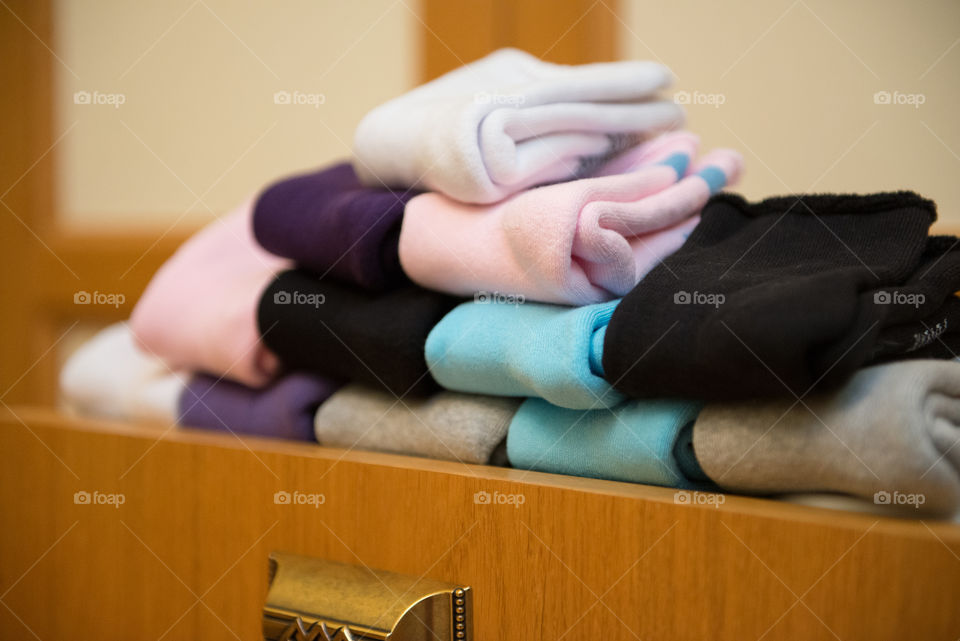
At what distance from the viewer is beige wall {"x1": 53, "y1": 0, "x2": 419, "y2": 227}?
1.01 m

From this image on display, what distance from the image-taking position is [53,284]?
4.06 ft

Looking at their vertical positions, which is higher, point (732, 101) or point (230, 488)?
point (732, 101)

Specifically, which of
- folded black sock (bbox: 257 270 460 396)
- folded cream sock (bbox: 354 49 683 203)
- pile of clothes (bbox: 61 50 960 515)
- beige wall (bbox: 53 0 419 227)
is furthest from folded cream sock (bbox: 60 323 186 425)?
beige wall (bbox: 53 0 419 227)

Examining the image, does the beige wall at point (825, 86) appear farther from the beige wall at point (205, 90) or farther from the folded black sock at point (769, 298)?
the beige wall at point (205, 90)

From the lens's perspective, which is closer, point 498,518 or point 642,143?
point 498,518

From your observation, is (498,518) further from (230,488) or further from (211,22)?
(211,22)

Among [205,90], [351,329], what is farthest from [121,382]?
[205,90]

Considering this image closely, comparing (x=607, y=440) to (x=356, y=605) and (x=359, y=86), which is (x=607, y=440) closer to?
(x=356, y=605)

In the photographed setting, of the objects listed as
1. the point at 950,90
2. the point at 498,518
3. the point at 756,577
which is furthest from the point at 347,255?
the point at 950,90

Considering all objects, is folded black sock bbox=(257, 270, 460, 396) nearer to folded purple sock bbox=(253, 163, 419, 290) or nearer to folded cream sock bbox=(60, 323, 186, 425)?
folded purple sock bbox=(253, 163, 419, 290)

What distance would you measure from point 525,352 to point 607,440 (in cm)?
7

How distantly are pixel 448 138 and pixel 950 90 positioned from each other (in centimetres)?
37

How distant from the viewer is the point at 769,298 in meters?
0.36

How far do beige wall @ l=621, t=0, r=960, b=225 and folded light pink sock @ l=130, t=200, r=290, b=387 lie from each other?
41 cm
